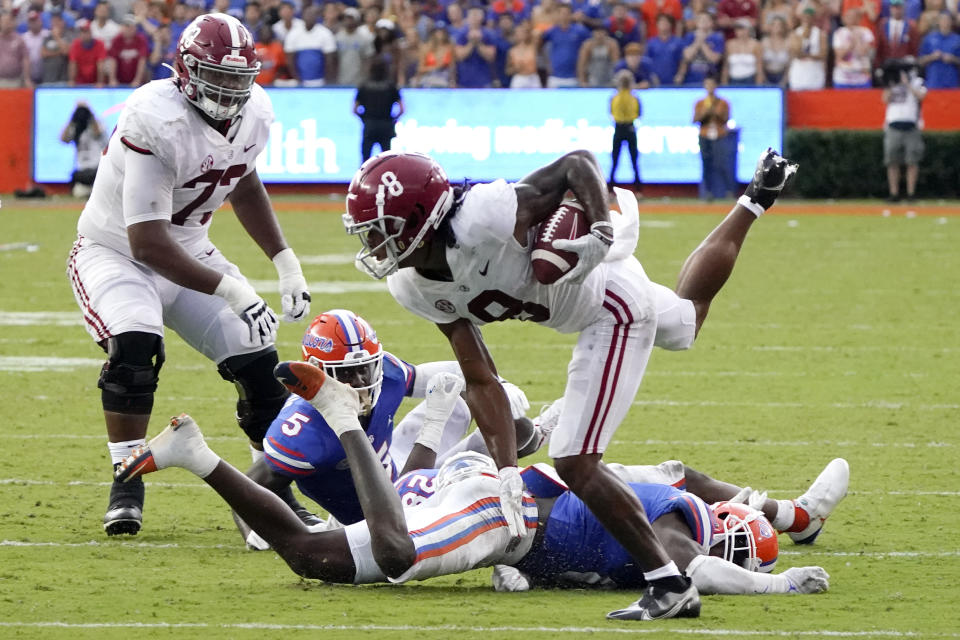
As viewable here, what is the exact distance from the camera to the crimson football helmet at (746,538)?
4688 mm

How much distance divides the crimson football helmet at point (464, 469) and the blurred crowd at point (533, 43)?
14.7m

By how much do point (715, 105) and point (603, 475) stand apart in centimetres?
1461

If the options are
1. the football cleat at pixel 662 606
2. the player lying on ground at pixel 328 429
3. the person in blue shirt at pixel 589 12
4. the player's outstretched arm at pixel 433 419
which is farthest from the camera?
the person in blue shirt at pixel 589 12

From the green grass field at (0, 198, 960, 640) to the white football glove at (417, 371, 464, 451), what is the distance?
0.54 meters

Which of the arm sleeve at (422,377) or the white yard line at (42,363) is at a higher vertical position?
the arm sleeve at (422,377)

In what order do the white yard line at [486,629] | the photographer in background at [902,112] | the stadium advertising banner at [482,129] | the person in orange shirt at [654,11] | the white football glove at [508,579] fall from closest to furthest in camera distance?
the white yard line at [486,629] < the white football glove at [508,579] < the photographer in background at [902,112] < the stadium advertising banner at [482,129] < the person in orange shirt at [654,11]

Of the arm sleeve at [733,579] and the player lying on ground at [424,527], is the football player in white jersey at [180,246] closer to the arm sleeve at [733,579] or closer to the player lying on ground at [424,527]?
the player lying on ground at [424,527]

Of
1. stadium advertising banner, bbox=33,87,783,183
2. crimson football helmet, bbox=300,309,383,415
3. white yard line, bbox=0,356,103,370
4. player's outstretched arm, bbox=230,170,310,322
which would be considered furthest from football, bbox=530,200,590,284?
stadium advertising banner, bbox=33,87,783,183

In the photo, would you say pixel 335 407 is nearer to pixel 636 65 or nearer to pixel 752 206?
pixel 752 206

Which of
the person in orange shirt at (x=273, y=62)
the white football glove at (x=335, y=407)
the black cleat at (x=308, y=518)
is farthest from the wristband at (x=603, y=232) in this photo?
the person in orange shirt at (x=273, y=62)

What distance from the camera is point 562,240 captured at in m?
4.33

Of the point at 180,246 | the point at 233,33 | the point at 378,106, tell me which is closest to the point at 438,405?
the point at 180,246

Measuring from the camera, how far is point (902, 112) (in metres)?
18.3

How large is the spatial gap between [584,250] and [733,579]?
104cm
